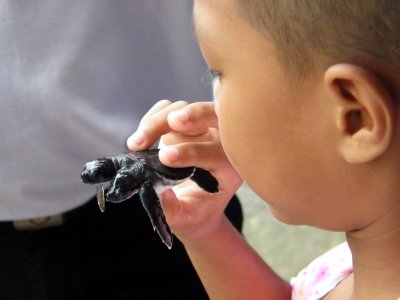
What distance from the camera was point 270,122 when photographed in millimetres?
777

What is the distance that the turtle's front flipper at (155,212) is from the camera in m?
0.90

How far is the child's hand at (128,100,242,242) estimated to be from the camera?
3.28 ft

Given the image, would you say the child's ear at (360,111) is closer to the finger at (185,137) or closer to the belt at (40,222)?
the finger at (185,137)

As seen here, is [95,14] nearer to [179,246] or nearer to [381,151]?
[179,246]

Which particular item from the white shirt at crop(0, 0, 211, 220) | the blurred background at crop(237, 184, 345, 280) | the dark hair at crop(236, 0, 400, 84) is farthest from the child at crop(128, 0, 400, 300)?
the blurred background at crop(237, 184, 345, 280)

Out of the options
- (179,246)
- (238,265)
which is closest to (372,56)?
(238,265)

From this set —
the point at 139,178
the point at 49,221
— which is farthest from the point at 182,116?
the point at 49,221

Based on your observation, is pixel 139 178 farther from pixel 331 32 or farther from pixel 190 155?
pixel 331 32

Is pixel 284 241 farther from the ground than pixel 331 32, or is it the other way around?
pixel 331 32

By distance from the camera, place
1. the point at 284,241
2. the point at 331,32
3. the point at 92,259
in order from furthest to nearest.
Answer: the point at 284,241 → the point at 92,259 → the point at 331,32

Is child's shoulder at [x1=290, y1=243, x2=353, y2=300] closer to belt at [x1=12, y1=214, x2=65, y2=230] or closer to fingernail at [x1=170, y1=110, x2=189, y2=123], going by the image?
fingernail at [x1=170, y1=110, x2=189, y2=123]

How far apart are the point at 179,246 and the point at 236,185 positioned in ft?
0.81

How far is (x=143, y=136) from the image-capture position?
1026 millimetres

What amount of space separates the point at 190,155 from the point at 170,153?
49 mm
